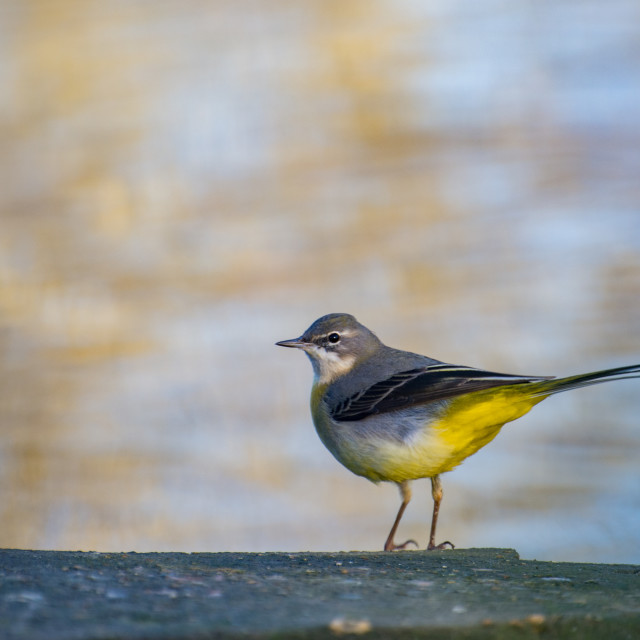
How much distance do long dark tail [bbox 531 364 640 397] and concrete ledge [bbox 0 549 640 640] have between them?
64 centimetres

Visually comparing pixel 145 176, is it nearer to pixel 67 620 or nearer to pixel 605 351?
pixel 605 351

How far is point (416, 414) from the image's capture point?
10.9ft

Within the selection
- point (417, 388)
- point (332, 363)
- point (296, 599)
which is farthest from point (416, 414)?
point (296, 599)

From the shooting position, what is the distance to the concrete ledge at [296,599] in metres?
1.29

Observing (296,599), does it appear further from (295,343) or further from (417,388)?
(295,343)

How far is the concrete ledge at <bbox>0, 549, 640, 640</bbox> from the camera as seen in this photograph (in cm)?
129

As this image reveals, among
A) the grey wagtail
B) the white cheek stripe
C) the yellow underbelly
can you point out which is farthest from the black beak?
the yellow underbelly

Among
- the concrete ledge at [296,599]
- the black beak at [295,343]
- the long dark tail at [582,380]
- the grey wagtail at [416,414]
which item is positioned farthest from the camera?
the black beak at [295,343]

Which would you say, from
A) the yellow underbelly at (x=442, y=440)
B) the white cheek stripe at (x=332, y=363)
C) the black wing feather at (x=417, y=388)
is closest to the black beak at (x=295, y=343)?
the white cheek stripe at (x=332, y=363)

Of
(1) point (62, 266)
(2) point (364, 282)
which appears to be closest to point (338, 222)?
(2) point (364, 282)

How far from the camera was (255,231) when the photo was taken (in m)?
4.43

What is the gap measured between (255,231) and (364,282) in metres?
0.60

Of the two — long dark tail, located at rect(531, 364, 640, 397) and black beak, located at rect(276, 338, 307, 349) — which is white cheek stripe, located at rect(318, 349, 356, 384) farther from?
long dark tail, located at rect(531, 364, 640, 397)

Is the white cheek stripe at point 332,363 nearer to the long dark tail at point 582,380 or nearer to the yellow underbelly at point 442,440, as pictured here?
the yellow underbelly at point 442,440
